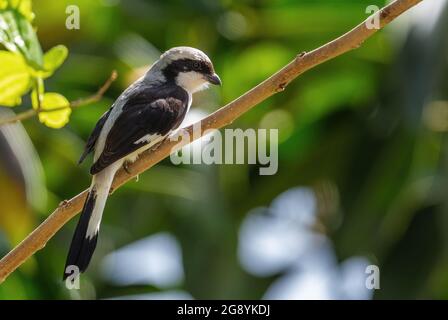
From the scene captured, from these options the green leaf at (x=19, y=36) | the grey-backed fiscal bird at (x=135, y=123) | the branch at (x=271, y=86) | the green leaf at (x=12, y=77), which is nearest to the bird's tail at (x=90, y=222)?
the grey-backed fiscal bird at (x=135, y=123)

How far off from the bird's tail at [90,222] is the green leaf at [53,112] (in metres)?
0.83

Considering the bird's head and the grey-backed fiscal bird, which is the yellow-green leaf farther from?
the bird's head

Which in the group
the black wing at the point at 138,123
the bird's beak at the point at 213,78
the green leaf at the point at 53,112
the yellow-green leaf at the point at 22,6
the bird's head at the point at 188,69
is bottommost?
the green leaf at the point at 53,112

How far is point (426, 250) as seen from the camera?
18.7ft

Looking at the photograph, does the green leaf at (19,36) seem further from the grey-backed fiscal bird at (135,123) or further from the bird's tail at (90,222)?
the bird's tail at (90,222)

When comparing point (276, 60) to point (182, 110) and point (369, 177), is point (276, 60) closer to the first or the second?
point (369, 177)

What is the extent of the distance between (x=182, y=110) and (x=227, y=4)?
2510 millimetres

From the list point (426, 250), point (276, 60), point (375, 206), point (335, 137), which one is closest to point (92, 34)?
point (276, 60)

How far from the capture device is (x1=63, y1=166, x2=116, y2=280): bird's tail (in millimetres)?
3045

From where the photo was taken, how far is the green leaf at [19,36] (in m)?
2.00

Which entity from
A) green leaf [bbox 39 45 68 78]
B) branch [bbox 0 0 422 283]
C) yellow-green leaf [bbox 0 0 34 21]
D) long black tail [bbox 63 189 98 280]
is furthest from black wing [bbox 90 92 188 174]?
yellow-green leaf [bbox 0 0 34 21]

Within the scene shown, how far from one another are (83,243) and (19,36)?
1241mm

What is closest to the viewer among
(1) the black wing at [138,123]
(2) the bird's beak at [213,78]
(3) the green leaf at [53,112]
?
(3) the green leaf at [53,112]

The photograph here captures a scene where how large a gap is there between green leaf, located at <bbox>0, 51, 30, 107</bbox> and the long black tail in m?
0.89
